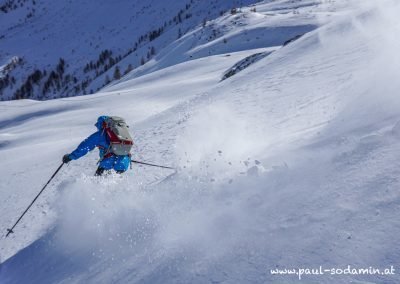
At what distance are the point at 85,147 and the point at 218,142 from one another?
294cm

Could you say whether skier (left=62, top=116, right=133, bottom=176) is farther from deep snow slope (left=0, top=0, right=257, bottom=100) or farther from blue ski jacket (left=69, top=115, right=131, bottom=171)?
deep snow slope (left=0, top=0, right=257, bottom=100)

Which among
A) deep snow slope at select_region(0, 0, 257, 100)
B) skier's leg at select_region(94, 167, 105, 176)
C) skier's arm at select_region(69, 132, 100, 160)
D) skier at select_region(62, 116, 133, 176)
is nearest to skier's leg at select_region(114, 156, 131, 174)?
skier at select_region(62, 116, 133, 176)

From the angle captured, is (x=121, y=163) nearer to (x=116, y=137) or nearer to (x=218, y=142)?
(x=116, y=137)

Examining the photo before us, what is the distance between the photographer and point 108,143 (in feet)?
25.8

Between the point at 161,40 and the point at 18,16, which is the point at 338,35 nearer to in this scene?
the point at 161,40

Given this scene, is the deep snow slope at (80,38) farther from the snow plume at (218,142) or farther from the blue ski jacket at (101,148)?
the blue ski jacket at (101,148)

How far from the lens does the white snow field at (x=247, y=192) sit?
169 inches

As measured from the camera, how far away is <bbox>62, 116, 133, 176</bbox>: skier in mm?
7758

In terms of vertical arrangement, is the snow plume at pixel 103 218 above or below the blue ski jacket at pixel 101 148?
below

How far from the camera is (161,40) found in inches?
2330

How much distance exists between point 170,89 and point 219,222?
17687 millimetres

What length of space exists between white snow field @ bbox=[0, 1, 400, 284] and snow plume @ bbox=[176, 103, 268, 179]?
53mm

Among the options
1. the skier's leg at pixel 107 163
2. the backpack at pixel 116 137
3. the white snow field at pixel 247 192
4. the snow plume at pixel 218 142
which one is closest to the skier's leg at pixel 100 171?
the skier's leg at pixel 107 163

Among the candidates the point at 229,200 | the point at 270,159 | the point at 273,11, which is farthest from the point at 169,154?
the point at 273,11
